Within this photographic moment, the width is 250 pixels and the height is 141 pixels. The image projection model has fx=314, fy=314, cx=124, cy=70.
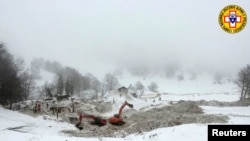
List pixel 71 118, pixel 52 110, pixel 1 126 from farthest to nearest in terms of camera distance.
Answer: pixel 52 110 → pixel 71 118 → pixel 1 126

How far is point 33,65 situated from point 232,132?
152 m

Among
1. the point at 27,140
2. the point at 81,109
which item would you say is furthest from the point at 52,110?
the point at 27,140

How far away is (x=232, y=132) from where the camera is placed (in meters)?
14.0

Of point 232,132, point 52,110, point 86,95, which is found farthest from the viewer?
point 86,95

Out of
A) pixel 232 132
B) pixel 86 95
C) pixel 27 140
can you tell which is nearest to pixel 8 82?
pixel 27 140

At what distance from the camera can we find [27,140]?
20.3m

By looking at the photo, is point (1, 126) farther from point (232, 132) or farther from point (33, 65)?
point (33, 65)

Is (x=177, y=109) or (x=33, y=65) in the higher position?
(x=33, y=65)

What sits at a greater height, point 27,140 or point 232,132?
point 232,132

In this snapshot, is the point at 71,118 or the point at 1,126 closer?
the point at 1,126

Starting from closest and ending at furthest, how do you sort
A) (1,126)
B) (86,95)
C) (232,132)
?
(232,132) < (1,126) < (86,95)

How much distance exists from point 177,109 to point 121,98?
17.7m

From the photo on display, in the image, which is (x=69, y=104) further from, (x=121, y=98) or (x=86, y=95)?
(x=86, y=95)

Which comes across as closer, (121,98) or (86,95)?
(121,98)
